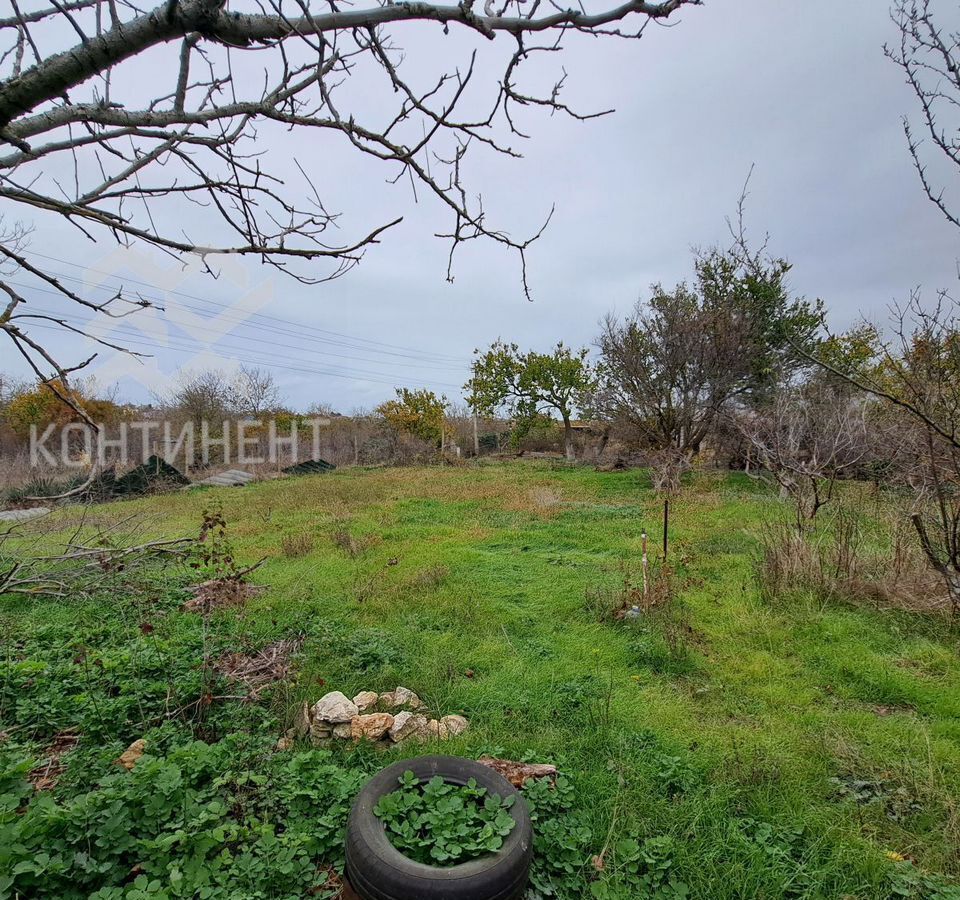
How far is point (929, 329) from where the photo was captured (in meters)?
2.37

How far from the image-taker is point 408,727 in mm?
2814

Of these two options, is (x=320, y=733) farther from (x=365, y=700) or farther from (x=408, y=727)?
(x=408, y=727)

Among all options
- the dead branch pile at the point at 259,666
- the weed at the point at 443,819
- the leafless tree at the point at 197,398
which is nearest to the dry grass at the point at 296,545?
the dead branch pile at the point at 259,666

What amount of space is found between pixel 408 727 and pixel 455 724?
279 millimetres

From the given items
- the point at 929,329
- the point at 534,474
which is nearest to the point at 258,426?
the point at 534,474

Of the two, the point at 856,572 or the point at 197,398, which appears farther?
the point at 197,398

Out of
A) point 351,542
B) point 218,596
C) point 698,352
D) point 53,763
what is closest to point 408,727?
point 53,763

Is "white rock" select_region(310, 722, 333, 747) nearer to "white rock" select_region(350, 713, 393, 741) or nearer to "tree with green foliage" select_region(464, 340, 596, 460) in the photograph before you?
"white rock" select_region(350, 713, 393, 741)

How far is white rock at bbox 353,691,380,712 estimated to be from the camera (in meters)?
3.03

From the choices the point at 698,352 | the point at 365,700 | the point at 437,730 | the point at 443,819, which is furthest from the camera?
the point at 698,352

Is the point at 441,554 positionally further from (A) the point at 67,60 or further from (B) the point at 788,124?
(A) the point at 67,60

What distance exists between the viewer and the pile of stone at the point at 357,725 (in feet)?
9.07

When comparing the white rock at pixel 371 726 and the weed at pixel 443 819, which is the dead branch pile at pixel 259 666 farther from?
the weed at pixel 443 819

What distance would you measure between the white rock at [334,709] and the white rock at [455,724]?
20.8 inches
